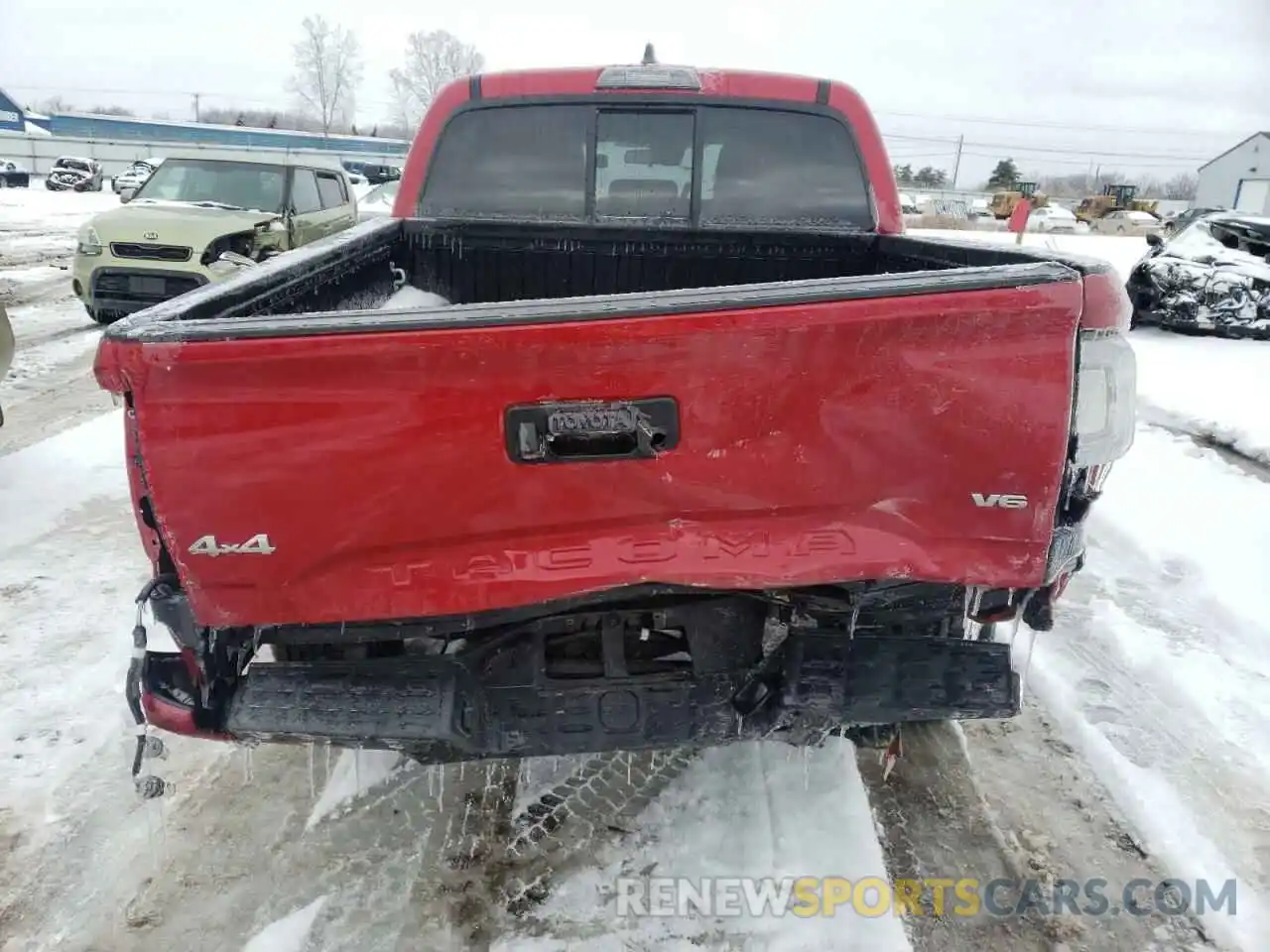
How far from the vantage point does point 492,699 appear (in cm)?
229

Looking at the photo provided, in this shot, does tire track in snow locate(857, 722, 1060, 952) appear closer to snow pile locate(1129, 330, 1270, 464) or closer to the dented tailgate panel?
the dented tailgate panel

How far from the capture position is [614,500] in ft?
6.27

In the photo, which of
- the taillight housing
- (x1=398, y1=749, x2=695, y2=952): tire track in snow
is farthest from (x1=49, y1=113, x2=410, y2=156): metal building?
the taillight housing

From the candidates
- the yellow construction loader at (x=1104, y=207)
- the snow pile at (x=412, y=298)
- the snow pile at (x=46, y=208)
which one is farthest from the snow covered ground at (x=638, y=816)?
the yellow construction loader at (x=1104, y=207)

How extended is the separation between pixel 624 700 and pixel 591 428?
0.82 m

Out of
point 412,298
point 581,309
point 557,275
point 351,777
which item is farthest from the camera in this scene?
point 557,275

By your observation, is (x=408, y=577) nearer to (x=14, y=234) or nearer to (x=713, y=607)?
(x=713, y=607)

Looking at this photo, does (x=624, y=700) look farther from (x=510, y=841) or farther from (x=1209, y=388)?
(x=1209, y=388)

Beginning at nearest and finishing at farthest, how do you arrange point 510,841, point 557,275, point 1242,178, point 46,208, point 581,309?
1. point 581,309
2. point 510,841
3. point 557,275
4. point 46,208
5. point 1242,178

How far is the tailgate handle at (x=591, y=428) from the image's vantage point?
1.83 metres

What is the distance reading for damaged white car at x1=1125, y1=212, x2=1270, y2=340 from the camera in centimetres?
1109

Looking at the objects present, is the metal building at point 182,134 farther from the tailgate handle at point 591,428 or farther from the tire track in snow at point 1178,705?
the tailgate handle at point 591,428

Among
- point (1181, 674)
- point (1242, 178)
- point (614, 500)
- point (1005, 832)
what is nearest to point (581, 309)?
point (614, 500)

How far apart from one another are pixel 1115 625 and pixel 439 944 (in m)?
3.33
